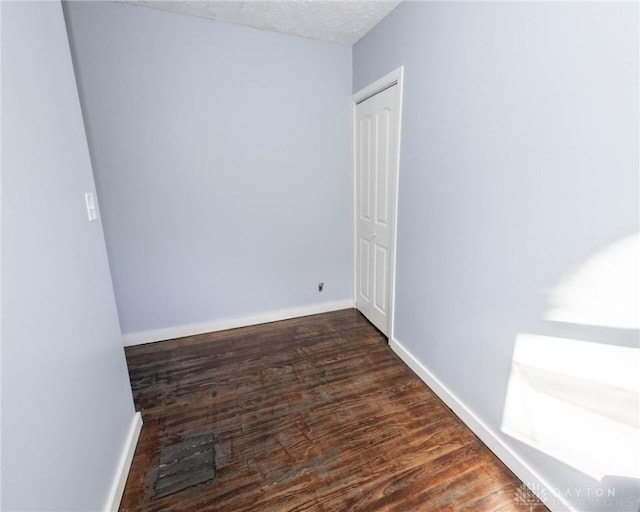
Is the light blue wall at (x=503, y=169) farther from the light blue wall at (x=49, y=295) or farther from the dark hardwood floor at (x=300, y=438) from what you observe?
the light blue wall at (x=49, y=295)

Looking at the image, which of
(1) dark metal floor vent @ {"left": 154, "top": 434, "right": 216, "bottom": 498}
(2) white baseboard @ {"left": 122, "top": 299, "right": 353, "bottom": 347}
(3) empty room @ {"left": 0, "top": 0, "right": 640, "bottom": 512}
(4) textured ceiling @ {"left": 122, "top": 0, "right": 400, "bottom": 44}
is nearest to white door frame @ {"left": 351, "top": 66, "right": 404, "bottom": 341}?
(3) empty room @ {"left": 0, "top": 0, "right": 640, "bottom": 512}

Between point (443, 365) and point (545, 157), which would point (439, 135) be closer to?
point (545, 157)

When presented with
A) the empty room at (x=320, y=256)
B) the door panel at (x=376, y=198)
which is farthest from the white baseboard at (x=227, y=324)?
the door panel at (x=376, y=198)

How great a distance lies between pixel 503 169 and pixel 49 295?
187cm

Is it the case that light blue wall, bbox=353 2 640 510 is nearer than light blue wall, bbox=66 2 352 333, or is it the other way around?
light blue wall, bbox=353 2 640 510

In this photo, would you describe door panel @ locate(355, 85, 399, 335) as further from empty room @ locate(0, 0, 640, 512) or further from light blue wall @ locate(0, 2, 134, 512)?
light blue wall @ locate(0, 2, 134, 512)

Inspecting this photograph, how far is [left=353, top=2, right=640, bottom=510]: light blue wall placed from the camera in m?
1.00

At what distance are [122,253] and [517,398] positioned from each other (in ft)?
9.40

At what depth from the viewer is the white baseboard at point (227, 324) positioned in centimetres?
259

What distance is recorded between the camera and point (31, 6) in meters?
1.00

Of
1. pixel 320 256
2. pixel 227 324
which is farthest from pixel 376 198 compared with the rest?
pixel 227 324

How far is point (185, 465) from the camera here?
1.47 meters

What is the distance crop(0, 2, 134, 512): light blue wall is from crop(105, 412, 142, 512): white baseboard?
0.05 m

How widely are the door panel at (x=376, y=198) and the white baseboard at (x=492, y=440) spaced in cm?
57
